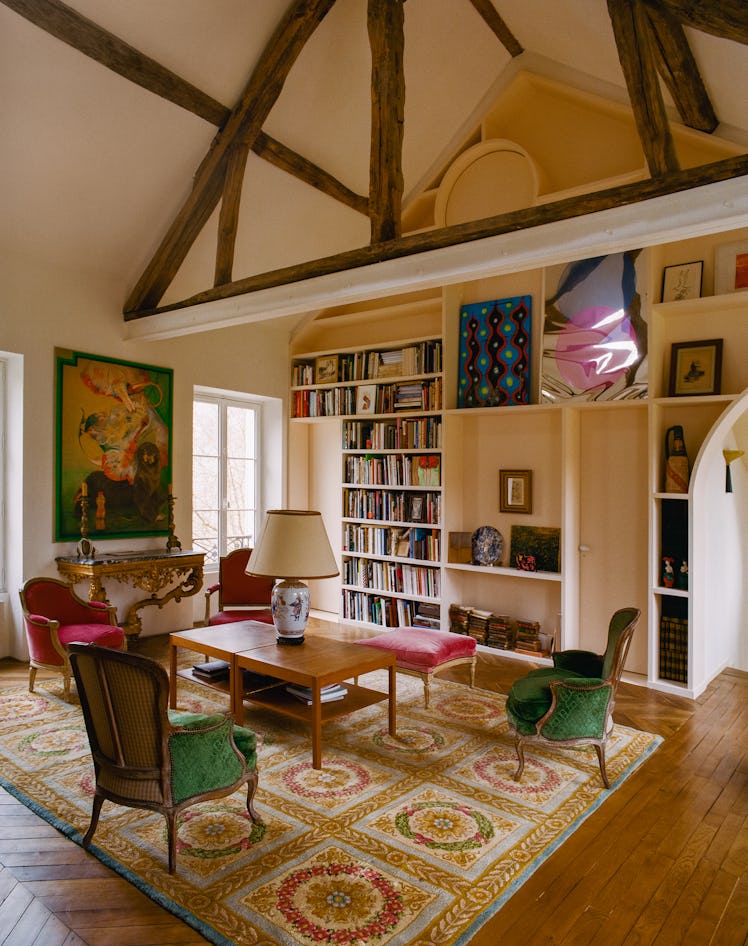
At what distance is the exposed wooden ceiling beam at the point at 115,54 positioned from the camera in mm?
3699

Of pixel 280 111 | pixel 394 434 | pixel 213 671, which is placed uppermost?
pixel 280 111

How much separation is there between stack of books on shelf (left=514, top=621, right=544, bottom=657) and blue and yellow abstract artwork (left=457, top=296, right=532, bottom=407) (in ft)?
6.11

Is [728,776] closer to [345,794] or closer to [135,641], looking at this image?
[345,794]

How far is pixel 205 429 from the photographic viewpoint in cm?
675

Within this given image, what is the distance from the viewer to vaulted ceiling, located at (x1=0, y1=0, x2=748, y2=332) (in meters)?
3.63

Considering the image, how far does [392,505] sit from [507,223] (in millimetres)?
3323

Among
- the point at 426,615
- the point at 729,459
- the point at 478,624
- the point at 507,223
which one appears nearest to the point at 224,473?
the point at 426,615

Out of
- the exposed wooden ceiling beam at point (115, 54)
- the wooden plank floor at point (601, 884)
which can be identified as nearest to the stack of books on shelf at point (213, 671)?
the wooden plank floor at point (601, 884)

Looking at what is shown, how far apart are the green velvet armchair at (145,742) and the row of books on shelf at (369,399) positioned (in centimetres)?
389

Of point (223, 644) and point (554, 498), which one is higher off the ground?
point (554, 498)

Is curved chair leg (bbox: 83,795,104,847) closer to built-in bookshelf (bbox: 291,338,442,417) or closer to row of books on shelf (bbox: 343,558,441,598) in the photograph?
row of books on shelf (bbox: 343,558,441,598)

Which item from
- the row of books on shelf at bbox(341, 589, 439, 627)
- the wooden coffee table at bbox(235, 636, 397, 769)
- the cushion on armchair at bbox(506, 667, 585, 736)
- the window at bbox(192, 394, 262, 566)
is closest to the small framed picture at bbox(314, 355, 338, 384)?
the window at bbox(192, 394, 262, 566)

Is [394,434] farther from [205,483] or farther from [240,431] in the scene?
[205,483]

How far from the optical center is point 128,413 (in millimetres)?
5750
